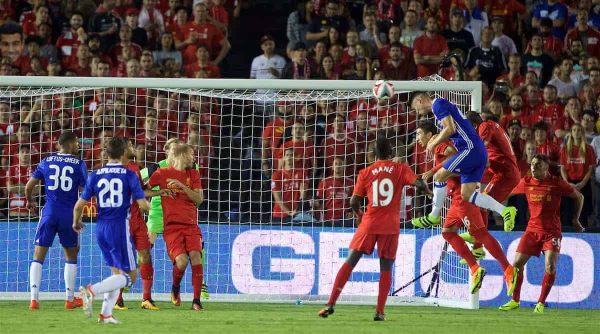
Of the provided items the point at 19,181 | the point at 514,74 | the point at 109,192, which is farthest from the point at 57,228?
the point at 514,74

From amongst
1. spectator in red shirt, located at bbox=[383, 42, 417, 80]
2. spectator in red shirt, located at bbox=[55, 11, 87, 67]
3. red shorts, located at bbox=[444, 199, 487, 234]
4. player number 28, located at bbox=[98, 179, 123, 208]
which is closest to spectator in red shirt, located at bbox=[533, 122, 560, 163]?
spectator in red shirt, located at bbox=[383, 42, 417, 80]

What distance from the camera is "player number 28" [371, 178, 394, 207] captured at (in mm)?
12773

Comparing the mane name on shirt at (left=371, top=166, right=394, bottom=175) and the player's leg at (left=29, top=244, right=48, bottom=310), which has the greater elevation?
the mane name on shirt at (left=371, top=166, right=394, bottom=175)

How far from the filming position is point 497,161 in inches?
593

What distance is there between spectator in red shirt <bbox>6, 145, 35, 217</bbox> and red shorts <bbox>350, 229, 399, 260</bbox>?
5.76m

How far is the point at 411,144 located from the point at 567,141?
2.73 metres

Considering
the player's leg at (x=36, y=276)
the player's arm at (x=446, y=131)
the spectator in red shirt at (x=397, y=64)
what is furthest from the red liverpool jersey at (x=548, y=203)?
the player's leg at (x=36, y=276)

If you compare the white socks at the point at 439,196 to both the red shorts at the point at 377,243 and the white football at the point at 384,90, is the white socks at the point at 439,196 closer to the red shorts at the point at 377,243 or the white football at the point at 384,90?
the white football at the point at 384,90

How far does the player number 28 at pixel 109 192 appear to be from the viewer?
1250cm

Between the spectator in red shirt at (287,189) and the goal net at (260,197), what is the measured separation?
0.04 feet

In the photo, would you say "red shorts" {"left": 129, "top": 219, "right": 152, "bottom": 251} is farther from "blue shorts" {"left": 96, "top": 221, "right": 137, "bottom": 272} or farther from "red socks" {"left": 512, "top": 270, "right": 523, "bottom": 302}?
"red socks" {"left": 512, "top": 270, "right": 523, "bottom": 302}

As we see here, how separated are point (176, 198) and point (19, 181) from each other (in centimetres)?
366

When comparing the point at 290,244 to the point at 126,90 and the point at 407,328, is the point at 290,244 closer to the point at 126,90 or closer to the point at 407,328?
the point at 126,90

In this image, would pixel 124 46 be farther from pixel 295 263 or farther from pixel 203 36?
pixel 295 263
